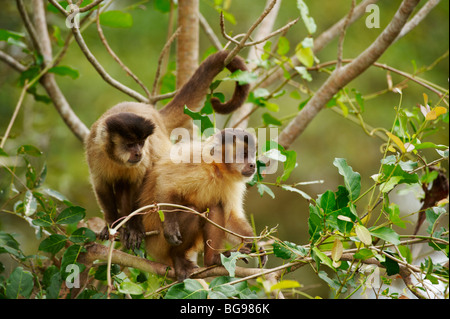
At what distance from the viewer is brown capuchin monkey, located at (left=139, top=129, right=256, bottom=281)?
11.5 feet

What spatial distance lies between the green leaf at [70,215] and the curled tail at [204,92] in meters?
1.45

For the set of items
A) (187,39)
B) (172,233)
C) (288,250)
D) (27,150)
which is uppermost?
(187,39)

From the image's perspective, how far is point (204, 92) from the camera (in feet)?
13.5

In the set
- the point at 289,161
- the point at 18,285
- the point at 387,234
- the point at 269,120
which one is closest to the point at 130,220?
the point at 18,285

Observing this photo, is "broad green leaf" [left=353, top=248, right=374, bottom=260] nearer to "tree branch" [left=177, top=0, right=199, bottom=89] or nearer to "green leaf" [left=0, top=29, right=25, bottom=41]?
"tree branch" [left=177, top=0, right=199, bottom=89]

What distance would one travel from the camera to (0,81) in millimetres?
6281

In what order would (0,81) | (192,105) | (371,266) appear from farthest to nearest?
(0,81)
(192,105)
(371,266)

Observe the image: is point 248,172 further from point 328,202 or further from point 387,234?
point 387,234

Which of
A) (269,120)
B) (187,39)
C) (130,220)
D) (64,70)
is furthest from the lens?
(187,39)

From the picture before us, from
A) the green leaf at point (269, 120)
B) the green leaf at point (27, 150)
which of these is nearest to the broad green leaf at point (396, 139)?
the green leaf at point (269, 120)

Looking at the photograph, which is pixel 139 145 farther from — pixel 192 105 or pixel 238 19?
pixel 238 19

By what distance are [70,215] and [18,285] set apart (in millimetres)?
489
